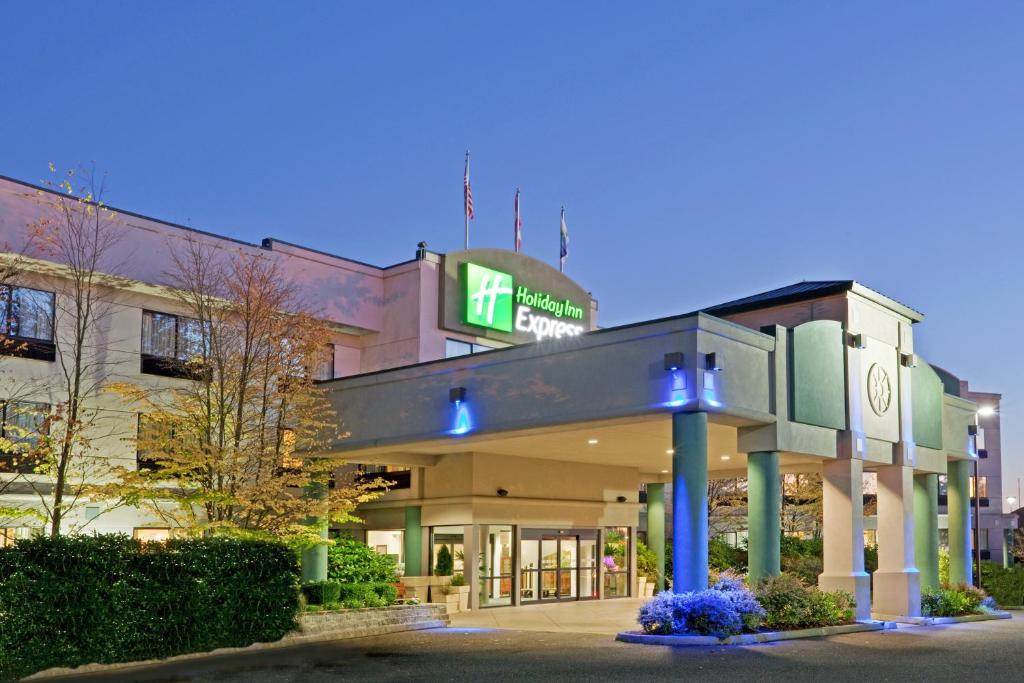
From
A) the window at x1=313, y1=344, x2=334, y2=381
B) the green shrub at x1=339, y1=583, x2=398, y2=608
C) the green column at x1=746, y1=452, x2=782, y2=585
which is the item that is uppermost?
the window at x1=313, y1=344, x2=334, y2=381

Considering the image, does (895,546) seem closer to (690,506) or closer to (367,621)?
(690,506)

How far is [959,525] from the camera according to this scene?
33.1m

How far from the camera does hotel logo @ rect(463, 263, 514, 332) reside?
37.2 m

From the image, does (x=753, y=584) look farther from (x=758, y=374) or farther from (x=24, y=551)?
(x=24, y=551)

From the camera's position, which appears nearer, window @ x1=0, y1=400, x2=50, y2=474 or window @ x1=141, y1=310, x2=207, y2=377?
window @ x1=0, y1=400, x2=50, y2=474

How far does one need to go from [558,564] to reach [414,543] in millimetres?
4704

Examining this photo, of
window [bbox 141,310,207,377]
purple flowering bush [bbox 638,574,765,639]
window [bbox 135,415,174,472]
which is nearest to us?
purple flowering bush [bbox 638,574,765,639]

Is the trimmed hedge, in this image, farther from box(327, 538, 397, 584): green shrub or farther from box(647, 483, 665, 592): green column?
box(647, 483, 665, 592): green column

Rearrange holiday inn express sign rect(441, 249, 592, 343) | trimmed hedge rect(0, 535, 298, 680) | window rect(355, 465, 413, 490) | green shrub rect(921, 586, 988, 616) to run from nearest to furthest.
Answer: trimmed hedge rect(0, 535, 298, 680) → green shrub rect(921, 586, 988, 616) → window rect(355, 465, 413, 490) → holiday inn express sign rect(441, 249, 592, 343)

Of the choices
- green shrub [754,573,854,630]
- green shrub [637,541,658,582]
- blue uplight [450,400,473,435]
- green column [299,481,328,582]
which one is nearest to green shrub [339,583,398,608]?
green column [299,481,328,582]

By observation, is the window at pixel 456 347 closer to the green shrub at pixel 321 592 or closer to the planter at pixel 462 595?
the planter at pixel 462 595

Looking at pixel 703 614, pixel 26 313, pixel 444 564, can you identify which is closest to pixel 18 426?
pixel 26 313

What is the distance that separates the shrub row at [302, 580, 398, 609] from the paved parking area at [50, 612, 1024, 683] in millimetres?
2037

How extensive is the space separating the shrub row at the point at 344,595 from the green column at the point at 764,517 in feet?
29.4
